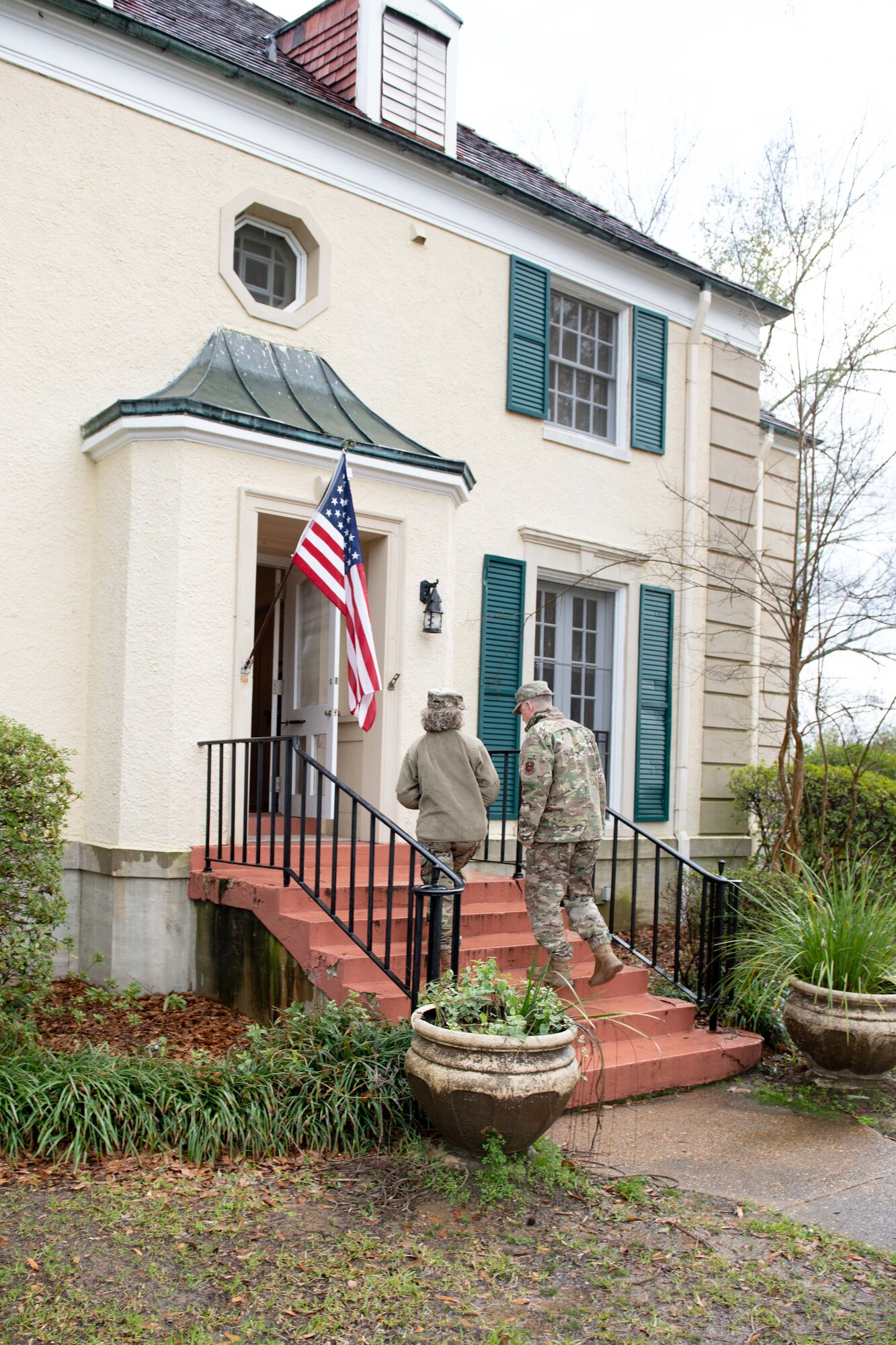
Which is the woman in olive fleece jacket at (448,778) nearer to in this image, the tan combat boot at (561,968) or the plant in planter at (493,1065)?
the tan combat boot at (561,968)

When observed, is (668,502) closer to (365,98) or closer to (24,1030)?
(365,98)

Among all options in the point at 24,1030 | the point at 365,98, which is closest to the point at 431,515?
the point at 365,98

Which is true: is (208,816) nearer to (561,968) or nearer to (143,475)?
(143,475)

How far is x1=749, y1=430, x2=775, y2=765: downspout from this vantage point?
11.8m

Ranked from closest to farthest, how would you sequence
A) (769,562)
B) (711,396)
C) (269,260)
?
(269,260) → (711,396) → (769,562)

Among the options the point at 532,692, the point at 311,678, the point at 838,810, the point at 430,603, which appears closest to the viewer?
the point at 532,692

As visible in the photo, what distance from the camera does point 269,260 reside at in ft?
29.3

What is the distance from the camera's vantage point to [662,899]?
10.7m

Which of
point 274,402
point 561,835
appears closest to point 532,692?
point 561,835

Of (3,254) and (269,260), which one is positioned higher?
(269,260)

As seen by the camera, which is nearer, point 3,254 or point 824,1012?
point 824,1012

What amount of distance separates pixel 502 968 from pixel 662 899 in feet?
15.2

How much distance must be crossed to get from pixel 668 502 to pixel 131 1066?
8.10 metres

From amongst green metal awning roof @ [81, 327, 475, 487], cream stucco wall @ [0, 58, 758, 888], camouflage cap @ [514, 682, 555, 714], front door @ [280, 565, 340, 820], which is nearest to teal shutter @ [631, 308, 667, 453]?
cream stucco wall @ [0, 58, 758, 888]
